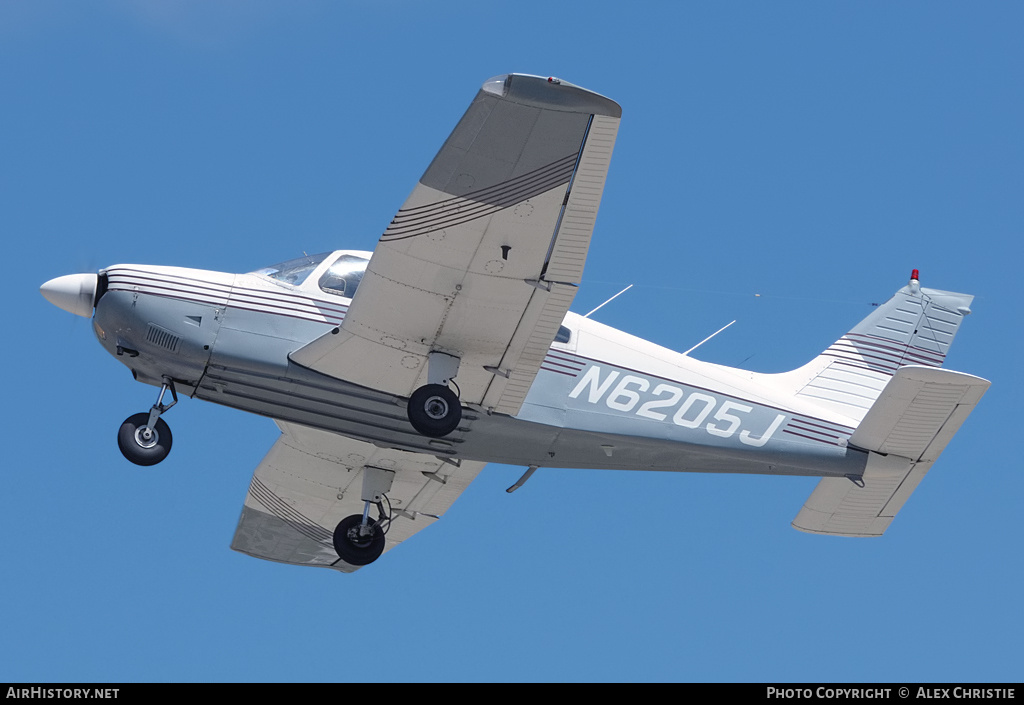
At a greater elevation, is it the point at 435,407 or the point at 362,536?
the point at 435,407

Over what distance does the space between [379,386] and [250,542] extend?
467 centimetres

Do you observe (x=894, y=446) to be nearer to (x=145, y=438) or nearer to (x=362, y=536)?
Answer: (x=362, y=536)

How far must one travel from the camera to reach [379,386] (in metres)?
13.5

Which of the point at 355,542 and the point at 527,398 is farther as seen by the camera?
the point at 355,542

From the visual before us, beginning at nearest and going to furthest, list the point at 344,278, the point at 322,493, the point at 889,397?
the point at 344,278
the point at 889,397
the point at 322,493

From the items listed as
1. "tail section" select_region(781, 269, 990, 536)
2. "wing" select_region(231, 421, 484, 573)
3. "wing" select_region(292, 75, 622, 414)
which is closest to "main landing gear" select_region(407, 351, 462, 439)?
"wing" select_region(292, 75, 622, 414)

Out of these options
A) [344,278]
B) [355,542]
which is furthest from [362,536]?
[344,278]

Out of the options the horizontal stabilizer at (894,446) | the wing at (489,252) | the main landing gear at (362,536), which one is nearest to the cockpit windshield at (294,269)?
the wing at (489,252)

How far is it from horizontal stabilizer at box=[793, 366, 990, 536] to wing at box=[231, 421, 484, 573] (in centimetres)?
414

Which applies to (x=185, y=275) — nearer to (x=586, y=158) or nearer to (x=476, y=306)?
(x=476, y=306)

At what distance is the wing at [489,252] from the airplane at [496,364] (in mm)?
19

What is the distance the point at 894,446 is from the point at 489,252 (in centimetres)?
529

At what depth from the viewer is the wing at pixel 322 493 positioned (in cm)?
1557

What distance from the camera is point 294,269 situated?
13.6 metres
